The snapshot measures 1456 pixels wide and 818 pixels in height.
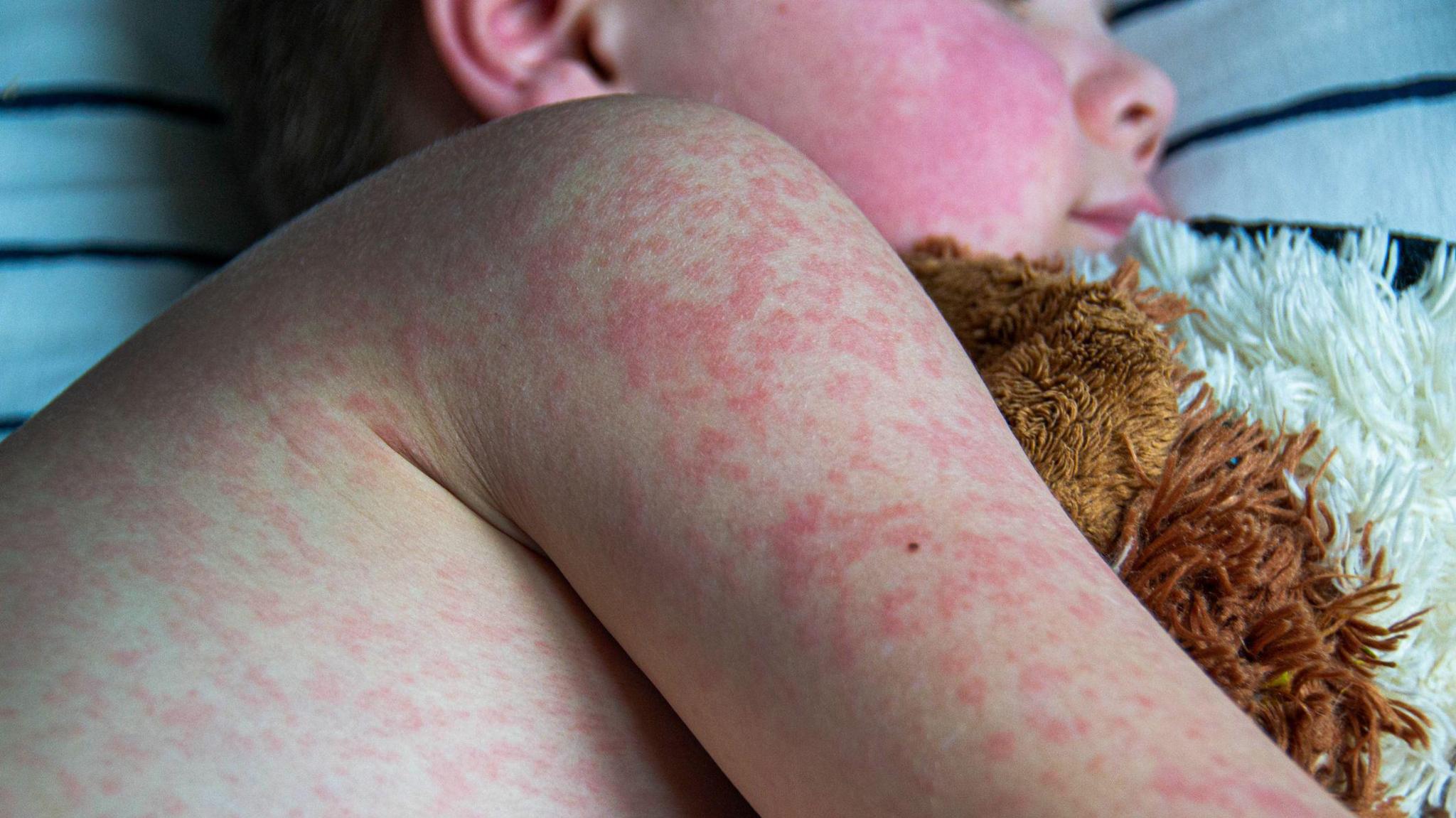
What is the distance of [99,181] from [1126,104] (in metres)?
1.11

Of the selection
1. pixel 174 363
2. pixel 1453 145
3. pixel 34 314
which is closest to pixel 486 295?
pixel 174 363

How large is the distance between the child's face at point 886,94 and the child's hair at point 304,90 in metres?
0.27

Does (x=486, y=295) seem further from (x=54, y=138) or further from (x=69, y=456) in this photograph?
(x=54, y=138)

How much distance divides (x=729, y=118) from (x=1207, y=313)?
1.28 feet

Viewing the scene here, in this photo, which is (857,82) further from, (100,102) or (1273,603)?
(100,102)

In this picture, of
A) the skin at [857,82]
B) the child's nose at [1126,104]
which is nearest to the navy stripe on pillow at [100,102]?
the skin at [857,82]

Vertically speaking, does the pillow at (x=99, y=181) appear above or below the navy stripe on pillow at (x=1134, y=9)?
below

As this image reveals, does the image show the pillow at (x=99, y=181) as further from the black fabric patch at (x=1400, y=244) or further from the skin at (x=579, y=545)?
the black fabric patch at (x=1400, y=244)

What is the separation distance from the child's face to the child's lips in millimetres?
111

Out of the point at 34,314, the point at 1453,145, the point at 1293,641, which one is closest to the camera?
the point at 1293,641

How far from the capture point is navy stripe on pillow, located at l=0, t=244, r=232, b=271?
3.78 ft

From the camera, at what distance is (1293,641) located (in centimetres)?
58

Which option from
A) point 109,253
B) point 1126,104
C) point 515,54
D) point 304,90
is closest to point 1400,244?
point 1126,104

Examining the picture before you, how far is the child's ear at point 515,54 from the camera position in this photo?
922mm
